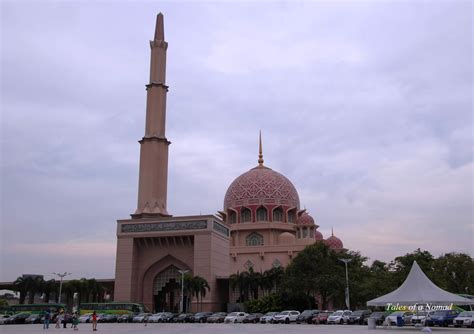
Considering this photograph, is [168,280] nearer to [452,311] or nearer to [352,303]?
[352,303]

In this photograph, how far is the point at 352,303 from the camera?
49844 mm

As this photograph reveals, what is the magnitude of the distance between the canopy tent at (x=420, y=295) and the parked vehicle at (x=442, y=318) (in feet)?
16.7

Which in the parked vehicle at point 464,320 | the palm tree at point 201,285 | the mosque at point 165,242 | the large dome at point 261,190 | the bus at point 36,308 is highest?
the large dome at point 261,190

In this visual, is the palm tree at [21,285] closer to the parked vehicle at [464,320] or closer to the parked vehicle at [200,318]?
the parked vehicle at [200,318]

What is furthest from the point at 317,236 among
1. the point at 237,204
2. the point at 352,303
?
the point at 352,303

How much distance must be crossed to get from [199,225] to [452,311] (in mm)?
24803

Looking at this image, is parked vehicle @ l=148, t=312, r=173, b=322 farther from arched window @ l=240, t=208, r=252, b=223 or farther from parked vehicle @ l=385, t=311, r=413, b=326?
arched window @ l=240, t=208, r=252, b=223

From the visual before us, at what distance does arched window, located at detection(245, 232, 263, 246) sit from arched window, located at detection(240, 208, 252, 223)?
2.06 metres

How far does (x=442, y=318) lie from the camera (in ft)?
108

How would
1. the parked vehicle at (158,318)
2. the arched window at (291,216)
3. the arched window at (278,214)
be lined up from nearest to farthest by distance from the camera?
the parked vehicle at (158,318)
the arched window at (278,214)
the arched window at (291,216)

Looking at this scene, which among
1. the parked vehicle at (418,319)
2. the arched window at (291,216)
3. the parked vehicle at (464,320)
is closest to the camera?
the parked vehicle at (464,320)

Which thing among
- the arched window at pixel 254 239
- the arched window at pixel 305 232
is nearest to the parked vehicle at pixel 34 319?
the arched window at pixel 254 239

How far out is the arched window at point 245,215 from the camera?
68.1m

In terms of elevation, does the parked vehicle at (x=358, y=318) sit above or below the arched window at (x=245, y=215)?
below
